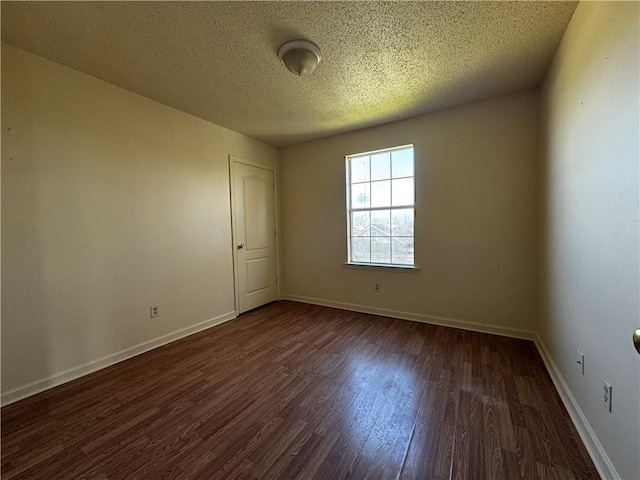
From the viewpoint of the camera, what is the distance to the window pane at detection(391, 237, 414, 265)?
330 centimetres

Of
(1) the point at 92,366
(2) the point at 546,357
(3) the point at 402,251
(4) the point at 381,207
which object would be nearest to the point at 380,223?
(4) the point at 381,207

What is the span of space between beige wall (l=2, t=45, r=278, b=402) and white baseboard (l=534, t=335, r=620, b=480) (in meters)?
3.32

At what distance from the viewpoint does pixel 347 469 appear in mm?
1263

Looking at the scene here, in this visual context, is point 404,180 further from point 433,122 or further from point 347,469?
point 347,469

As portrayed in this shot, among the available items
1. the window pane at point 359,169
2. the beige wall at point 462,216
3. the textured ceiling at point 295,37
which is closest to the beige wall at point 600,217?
the textured ceiling at point 295,37

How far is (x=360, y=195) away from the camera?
366 cm

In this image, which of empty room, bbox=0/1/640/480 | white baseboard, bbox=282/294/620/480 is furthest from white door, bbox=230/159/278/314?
white baseboard, bbox=282/294/620/480

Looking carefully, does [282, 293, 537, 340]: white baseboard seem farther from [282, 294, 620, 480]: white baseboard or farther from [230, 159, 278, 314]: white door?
[230, 159, 278, 314]: white door

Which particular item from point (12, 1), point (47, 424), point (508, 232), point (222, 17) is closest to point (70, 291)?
point (47, 424)

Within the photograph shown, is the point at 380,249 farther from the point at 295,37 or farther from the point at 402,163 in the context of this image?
the point at 295,37

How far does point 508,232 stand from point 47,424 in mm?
4030

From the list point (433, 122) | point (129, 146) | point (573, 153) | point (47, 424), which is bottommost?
point (47, 424)

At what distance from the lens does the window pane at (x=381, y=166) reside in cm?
344

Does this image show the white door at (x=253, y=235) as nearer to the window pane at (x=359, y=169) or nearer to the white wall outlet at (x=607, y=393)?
the window pane at (x=359, y=169)
